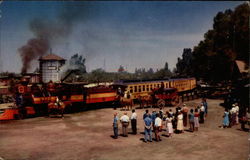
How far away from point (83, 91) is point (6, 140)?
11450 mm

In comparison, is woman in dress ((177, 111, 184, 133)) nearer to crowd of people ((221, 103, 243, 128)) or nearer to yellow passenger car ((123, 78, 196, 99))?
crowd of people ((221, 103, 243, 128))

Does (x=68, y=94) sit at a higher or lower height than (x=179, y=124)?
higher

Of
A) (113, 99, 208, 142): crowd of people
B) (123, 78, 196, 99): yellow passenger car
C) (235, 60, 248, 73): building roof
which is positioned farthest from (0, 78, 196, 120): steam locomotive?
(235, 60, 248, 73): building roof

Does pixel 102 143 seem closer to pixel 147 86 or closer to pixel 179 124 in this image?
pixel 179 124

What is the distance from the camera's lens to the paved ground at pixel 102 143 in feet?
40.2

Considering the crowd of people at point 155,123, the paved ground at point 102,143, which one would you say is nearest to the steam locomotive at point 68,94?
the paved ground at point 102,143

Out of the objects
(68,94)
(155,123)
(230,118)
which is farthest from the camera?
(68,94)

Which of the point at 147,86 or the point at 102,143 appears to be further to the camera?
the point at 147,86

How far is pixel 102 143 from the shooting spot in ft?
47.2

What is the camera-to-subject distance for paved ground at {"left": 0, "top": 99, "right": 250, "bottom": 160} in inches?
482

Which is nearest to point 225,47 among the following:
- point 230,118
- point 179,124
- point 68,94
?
point 230,118

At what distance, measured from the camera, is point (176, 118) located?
17.9 m

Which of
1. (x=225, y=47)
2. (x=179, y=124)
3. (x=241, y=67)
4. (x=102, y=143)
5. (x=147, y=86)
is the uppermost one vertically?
(x=225, y=47)

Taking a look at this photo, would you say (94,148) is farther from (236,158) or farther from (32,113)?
(32,113)
